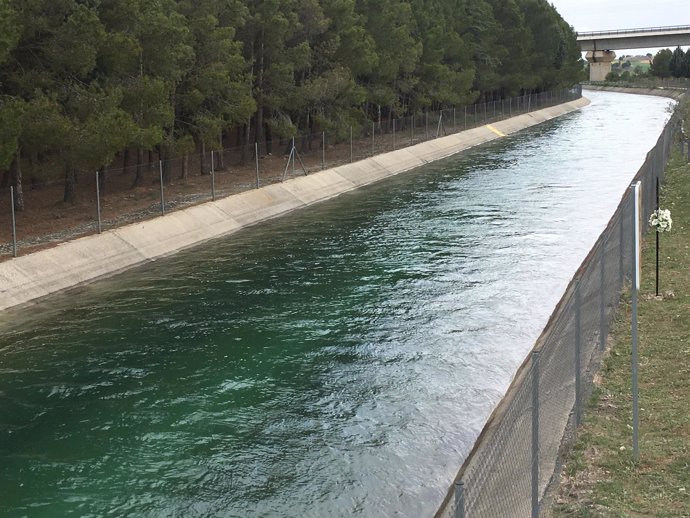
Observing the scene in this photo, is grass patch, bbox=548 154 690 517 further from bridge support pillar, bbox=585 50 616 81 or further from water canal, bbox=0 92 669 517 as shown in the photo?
bridge support pillar, bbox=585 50 616 81

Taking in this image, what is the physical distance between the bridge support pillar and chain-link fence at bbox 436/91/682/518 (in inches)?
6509

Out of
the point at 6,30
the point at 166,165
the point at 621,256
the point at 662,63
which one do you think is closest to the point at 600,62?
the point at 662,63

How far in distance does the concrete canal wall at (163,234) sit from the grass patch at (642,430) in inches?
623

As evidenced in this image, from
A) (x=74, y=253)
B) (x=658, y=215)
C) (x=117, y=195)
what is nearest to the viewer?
(x=658, y=215)

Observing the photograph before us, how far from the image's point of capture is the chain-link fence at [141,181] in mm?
31828

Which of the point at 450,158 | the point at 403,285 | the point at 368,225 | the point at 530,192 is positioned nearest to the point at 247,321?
the point at 403,285

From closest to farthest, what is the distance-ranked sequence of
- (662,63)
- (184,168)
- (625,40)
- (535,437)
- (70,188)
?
(535,437) < (70,188) < (184,168) < (625,40) < (662,63)

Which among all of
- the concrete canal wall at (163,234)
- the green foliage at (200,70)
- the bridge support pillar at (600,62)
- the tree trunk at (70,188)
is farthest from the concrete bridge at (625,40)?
the tree trunk at (70,188)

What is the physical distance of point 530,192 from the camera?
4447 cm

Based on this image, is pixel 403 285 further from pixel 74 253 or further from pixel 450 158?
pixel 450 158

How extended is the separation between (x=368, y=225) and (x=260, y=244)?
211 inches

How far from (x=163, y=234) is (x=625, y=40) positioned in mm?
144682

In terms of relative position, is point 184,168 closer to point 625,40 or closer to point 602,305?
point 602,305

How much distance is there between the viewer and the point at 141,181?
4222 centimetres
